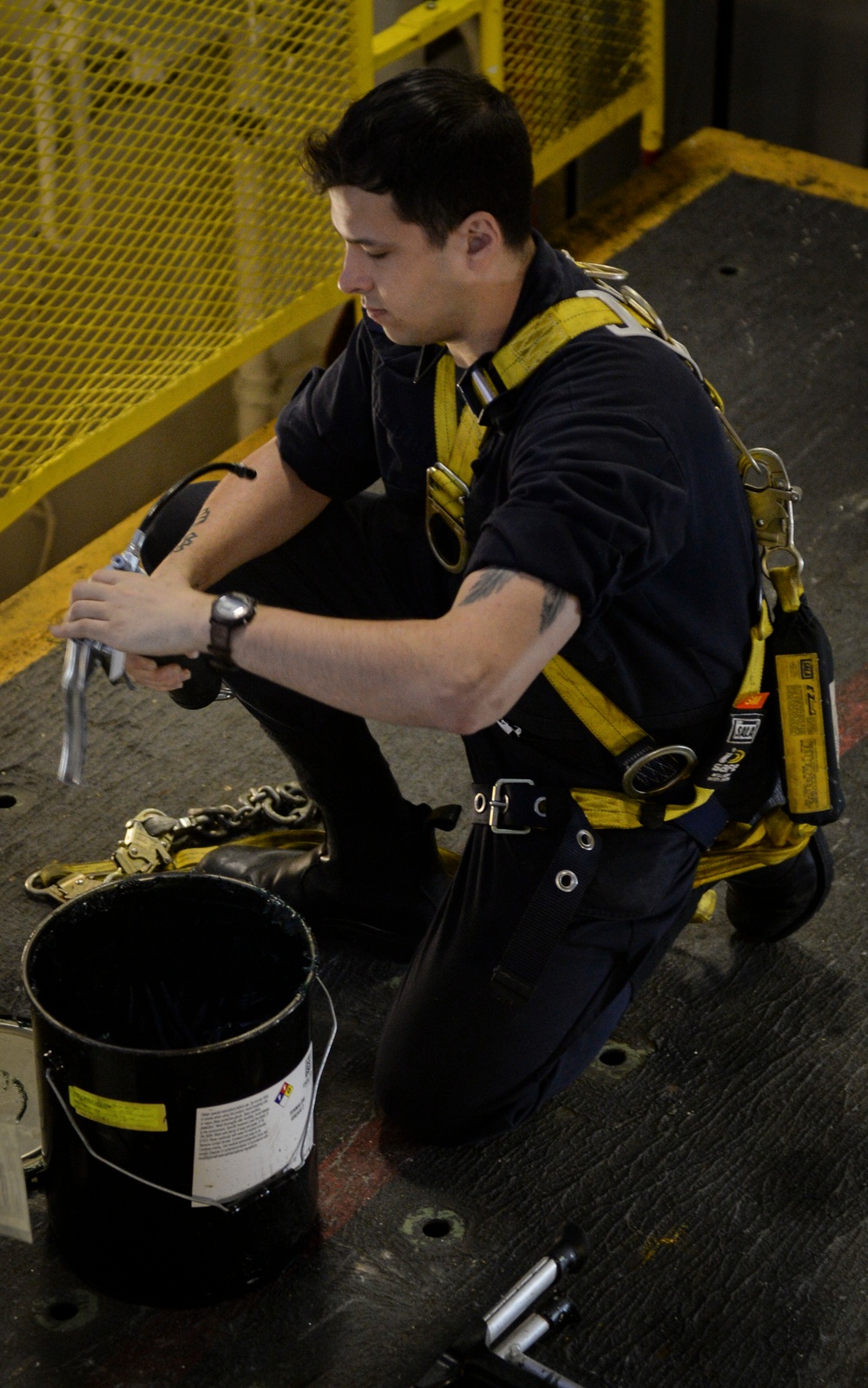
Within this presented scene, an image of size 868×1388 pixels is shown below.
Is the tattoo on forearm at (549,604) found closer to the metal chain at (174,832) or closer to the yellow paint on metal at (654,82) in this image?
the metal chain at (174,832)

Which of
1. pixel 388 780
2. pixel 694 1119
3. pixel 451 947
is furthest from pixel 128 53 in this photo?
pixel 694 1119

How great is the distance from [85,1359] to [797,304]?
3.72 m

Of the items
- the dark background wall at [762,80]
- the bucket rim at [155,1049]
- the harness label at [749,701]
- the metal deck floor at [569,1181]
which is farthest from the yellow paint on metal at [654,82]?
the bucket rim at [155,1049]

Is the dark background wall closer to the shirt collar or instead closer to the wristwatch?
the shirt collar

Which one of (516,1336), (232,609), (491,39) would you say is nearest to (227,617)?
(232,609)

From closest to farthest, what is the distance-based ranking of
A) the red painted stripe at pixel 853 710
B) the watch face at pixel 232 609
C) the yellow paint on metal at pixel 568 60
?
1. the watch face at pixel 232 609
2. the red painted stripe at pixel 853 710
3. the yellow paint on metal at pixel 568 60

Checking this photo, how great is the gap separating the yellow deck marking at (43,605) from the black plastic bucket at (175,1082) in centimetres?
139

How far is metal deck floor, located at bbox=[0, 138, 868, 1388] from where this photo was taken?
2514 mm

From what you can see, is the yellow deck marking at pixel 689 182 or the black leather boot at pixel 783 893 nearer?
the black leather boot at pixel 783 893

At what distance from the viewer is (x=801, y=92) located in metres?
5.66

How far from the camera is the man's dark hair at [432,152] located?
2469 millimetres

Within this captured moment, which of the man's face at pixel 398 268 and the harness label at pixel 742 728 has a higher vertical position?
the man's face at pixel 398 268

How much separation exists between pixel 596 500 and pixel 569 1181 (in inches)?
44.8

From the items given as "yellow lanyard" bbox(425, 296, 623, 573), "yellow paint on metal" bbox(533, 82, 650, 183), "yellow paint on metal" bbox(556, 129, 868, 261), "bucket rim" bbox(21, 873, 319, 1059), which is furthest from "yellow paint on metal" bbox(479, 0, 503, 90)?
"bucket rim" bbox(21, 873, 319, 1059)
